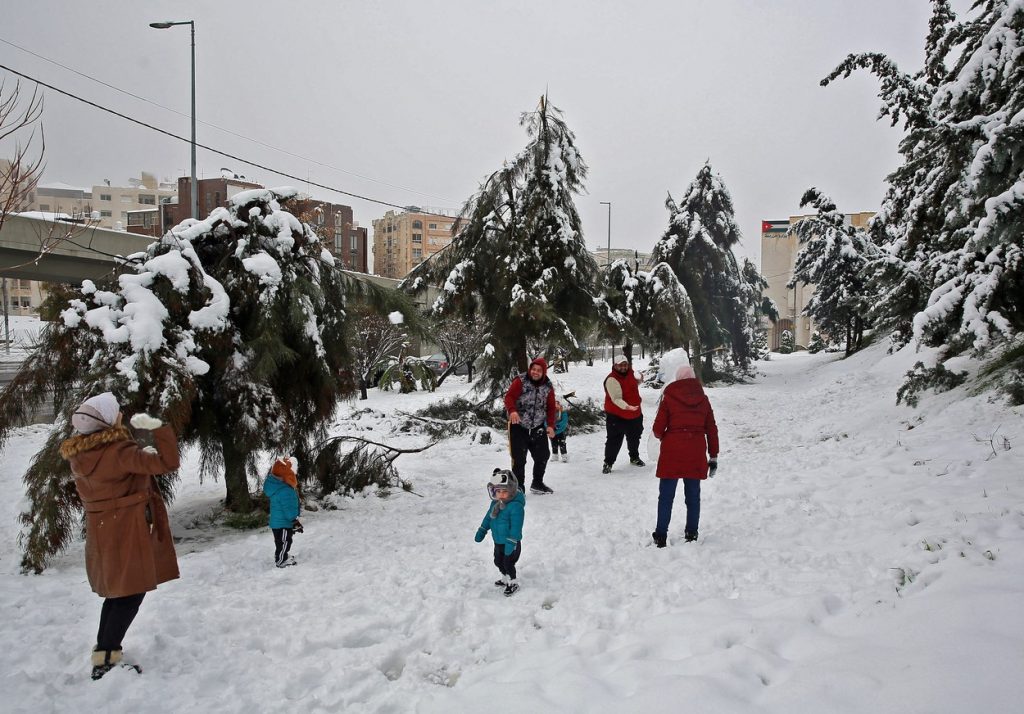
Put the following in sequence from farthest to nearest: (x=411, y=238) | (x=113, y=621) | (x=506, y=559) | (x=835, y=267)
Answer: (x=411, y=238) → (x=835, y=267) → (x=506, y=559) → (x=113, y=621)

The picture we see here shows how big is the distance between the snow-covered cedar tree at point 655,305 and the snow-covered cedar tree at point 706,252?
11.2ft

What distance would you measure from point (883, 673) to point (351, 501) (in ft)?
20.4

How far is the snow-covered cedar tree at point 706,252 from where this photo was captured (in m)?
22.4

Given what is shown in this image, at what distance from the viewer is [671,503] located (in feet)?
18.2

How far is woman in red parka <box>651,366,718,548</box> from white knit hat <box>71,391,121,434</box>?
422 cm

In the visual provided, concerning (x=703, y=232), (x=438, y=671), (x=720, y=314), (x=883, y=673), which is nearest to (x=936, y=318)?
(x=883, y=673)

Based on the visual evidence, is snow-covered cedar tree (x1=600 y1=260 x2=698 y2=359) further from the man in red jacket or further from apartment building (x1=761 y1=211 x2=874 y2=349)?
apartment building (x1=761 y1=211 x2=874 y2=349)

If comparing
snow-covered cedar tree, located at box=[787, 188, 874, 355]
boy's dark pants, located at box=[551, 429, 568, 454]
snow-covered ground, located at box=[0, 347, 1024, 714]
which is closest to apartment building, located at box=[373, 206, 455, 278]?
snow-covered cedar tree, located at box=[787, 188, 874, 355]

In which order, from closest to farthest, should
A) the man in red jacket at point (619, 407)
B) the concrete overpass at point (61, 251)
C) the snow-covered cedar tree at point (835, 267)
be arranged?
the man in red jacket at point (619, 407) → the concrete overpass at point (61, 251) → the snow-covered cedar tree at point (835, 267)

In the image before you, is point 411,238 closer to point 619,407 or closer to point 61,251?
point 61,251

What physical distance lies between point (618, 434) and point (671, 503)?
11.6ft

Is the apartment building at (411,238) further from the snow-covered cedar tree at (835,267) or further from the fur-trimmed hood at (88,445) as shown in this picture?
the fur-trimmed hood at (88,445)

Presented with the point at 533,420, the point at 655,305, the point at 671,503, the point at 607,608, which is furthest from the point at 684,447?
the point at 655,305

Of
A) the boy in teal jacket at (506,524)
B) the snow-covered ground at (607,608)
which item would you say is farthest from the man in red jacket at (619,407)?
the boy in teal jacket at (506,524)
